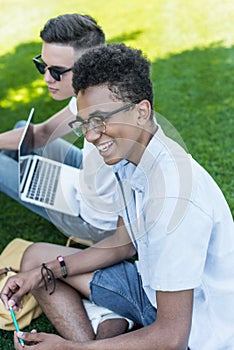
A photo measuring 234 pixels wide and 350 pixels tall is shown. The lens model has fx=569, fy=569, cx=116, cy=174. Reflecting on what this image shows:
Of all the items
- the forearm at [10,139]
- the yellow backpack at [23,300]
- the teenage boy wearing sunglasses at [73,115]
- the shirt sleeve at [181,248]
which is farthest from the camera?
the forearm at [10,139]

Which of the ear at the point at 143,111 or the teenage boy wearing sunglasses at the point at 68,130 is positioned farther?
the teenage boy wearing sunglasses at the point at 68,130

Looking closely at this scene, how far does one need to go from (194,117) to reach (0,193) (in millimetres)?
1626

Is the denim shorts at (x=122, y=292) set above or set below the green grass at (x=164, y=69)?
above

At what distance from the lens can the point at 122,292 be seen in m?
2.43

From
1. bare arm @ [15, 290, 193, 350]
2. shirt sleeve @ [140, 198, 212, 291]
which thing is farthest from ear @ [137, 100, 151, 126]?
bare arm @ [15, 290, 193, 350]

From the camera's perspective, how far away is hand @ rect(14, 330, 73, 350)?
6.79 ft

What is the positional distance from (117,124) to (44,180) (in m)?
1.39

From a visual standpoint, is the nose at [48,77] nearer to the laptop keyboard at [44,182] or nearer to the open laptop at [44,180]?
the open laptop at [44,180]

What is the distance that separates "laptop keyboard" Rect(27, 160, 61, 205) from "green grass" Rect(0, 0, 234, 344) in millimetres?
347

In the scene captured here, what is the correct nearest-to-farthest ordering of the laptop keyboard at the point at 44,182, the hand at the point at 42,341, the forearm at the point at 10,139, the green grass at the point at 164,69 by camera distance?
the hand at the point at 42,341 → the laptop keyboard at the point at 44,182 → the forearm at the point at 10,139 → the green grass at the point at 164,69

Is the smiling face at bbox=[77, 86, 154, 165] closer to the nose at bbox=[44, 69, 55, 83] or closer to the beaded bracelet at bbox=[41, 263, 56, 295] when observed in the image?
the beaded bracelet at bbox=[41, 263, 56, 295]

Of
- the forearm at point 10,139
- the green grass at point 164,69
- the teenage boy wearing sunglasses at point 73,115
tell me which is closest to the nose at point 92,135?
the teenage boy wearing sunglasses at point 73,115

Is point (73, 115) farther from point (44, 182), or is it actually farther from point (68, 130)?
point (44, 182)

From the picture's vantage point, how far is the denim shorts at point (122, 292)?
2369 mm
